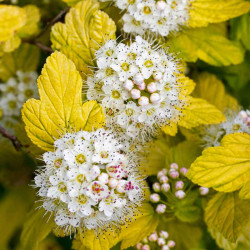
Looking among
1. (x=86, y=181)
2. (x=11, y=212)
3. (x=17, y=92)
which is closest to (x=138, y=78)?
(x=86, y=181)

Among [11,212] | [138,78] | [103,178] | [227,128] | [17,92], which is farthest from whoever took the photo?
[11,212]

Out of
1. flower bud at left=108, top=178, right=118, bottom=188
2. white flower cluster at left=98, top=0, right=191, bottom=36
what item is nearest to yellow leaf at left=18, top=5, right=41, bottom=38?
white flower cluster at left=98, top=0, right=191, bottom=36

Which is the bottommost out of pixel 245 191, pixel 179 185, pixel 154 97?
pixel 179 185

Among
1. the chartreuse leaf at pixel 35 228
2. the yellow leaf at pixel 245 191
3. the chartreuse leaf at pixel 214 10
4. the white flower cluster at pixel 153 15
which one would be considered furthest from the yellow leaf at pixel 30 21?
the yellow leaf at pixel 245 191

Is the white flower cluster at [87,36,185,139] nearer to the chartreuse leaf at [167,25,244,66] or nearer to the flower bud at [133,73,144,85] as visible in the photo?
the flower bud at [133,73,144,85]

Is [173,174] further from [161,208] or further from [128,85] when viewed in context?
[128,85]

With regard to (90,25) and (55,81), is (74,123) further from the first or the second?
(90,25)
